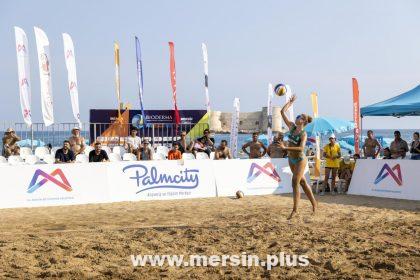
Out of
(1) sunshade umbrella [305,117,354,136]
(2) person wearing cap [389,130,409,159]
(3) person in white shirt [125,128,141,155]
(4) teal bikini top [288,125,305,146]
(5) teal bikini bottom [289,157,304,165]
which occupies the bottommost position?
(5) teal bikini bottom [289,157,304,165]

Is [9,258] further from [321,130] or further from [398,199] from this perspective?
[321,130]

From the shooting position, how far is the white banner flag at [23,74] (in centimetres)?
1520

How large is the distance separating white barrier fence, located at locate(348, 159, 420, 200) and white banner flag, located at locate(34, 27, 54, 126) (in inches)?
350

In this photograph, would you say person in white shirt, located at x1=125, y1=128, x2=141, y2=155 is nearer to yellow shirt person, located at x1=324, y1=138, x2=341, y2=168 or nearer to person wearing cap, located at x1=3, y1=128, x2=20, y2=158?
person wearing cap, located at x1=3, y1=128, x2=20, y2=158

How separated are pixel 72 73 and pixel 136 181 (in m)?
5.80

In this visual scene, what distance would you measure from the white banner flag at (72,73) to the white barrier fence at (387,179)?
27.8ft

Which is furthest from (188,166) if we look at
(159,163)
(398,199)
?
(398,199)

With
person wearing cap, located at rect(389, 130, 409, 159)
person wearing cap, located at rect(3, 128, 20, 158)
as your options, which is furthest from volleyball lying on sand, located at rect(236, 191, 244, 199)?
person wearing cap, located at rect(3, 128, 20, 158)

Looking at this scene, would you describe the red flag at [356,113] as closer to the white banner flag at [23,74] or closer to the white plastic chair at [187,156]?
the white plastic chair at [187,156]

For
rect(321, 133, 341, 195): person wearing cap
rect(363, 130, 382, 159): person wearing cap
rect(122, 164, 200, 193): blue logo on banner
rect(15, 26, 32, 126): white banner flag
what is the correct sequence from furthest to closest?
1. rect(15, 26, 32, 126): white banner flag
2. rect(363, 130, 382, 159): person wearing cap
3. rect(321, 133, 341, 195): person wearing cap
4. rect(122, 164, 200, 193): blue logo on banner

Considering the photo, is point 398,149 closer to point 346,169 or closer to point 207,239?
point 346,169

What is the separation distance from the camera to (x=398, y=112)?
14.5 meters

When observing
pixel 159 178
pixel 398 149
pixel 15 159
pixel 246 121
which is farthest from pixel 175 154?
pixel 246 121

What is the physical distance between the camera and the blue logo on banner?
40.8 ft
